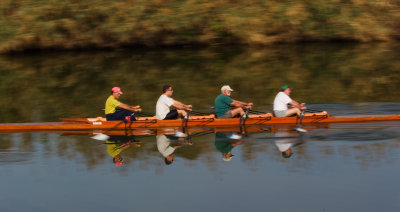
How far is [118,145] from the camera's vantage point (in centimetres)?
1869

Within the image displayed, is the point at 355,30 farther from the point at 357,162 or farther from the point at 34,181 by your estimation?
the point at 34,181

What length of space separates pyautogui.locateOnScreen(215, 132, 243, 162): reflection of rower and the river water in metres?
0.03

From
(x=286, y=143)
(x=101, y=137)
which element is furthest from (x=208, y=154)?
(x=101, y=137)

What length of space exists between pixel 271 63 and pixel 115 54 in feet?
39.1

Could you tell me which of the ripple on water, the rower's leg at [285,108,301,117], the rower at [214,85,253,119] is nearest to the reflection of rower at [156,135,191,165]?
the rower at [214,85,253,119]

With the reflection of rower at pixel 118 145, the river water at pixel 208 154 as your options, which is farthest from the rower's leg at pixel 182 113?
the reflection of rower at pixel 118 145

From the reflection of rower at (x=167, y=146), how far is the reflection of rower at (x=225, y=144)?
981mm

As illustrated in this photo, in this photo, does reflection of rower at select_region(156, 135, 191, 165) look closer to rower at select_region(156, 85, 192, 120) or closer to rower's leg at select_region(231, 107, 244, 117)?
rower at select_region(156, 85, 192, 120)

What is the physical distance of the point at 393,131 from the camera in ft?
63.1

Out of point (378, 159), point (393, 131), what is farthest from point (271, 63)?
point (378, 159)

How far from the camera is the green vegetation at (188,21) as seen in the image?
42719 mm

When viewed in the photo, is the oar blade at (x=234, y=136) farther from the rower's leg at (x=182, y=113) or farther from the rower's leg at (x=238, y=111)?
the rower's leg at (x=182, y=113)

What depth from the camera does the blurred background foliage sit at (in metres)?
26.4

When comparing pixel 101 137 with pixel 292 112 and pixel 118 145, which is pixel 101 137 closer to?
pixel 118 145
